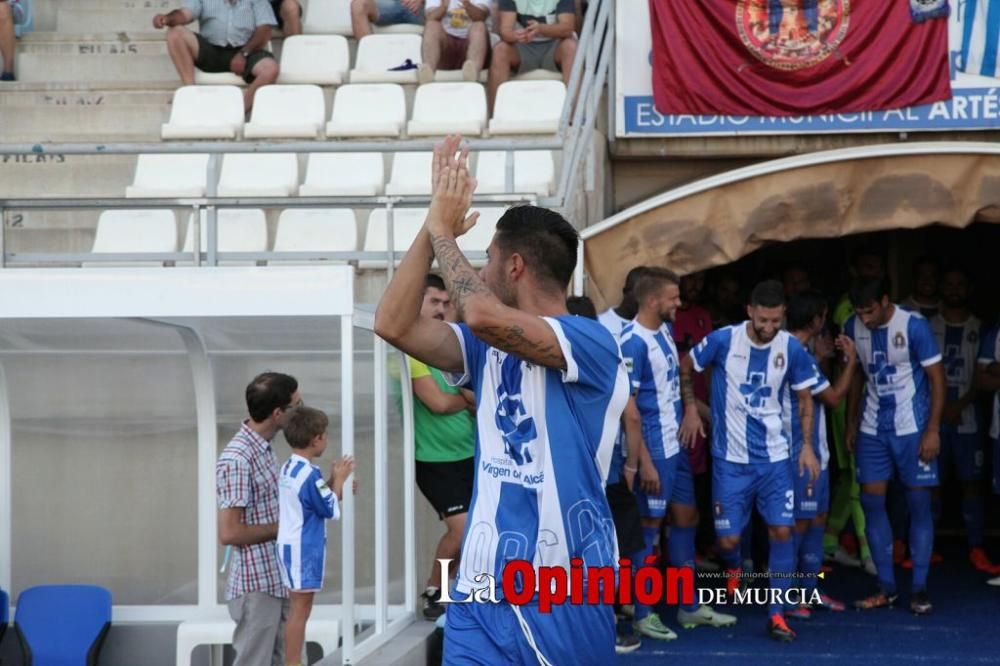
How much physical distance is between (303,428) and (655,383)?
2.78m

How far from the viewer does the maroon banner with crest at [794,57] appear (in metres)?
9.85

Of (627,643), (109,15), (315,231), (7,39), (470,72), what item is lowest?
(627,643)

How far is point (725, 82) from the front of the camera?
998 centimetres

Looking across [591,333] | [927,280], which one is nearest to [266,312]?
[591,333]

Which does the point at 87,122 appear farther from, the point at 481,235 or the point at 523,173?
the point at 481,235

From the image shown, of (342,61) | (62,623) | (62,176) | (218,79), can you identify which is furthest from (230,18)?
(62,623)

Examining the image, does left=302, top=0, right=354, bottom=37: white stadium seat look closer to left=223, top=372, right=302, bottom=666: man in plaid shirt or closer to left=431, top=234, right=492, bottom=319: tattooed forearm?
left=223, top=372, right=302, bottom=666: man in plaid shirt

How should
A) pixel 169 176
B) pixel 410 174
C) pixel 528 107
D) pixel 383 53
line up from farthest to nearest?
pixel 383 53
pixel 528 107
pixel 169 176
pixel 410 174

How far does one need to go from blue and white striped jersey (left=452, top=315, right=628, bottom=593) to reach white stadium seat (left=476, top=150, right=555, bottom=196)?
5.70 m

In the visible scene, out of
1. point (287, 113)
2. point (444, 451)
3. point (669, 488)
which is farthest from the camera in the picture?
point (287, 113)

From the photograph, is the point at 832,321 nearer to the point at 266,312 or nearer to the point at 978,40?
the point at 978,40

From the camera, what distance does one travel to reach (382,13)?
12.5m

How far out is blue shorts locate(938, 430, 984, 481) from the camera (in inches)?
389

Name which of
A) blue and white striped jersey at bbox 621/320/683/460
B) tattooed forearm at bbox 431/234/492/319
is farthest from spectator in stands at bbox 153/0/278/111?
tattooed forearm at bbox 431/234/492/319
